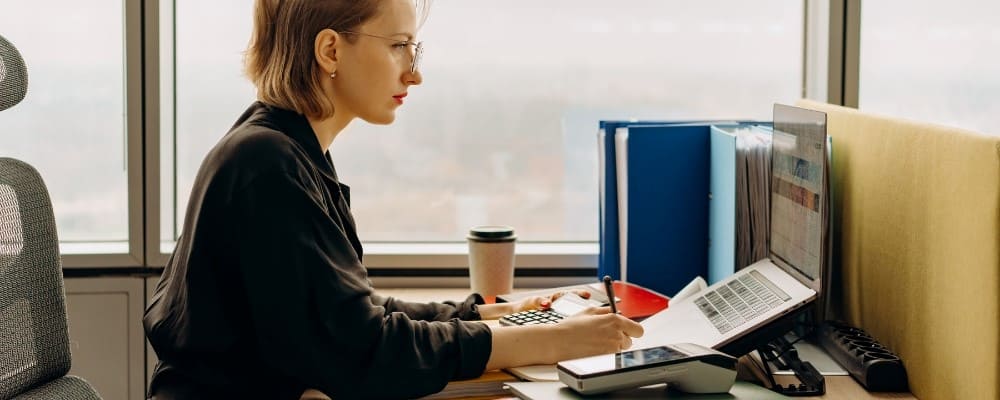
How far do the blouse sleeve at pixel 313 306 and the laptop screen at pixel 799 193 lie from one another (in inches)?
22.5

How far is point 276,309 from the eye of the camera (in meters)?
1.39

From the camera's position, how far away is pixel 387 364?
1.44 meters

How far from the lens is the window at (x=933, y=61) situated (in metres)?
2.38

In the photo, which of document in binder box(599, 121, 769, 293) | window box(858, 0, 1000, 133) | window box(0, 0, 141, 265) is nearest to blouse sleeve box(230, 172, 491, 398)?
document in binder box(599, 121, 769, 293)

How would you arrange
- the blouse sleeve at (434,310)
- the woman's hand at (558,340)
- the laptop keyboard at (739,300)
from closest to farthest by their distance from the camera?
the woman's hand at (558,340) → the laptop keyboard at (739,300) → the blouse sleeve at (434,310)

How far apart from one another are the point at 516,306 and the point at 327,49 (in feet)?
1.83

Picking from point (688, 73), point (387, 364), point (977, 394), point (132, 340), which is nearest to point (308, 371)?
point (387, 364)

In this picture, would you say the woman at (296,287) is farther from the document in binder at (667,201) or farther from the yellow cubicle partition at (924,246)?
the document in binder at (667,201)

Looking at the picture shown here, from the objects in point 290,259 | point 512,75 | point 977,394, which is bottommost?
point 977,394

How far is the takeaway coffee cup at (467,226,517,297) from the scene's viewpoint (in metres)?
2.22

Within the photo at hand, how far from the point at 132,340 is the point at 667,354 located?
57.2 inches

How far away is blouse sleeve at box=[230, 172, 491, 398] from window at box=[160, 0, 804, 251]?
3.55 feet

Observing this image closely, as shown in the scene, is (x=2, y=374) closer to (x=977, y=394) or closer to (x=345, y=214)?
(x=345, y=214)

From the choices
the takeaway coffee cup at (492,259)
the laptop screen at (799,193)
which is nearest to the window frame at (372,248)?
the takeaway coffee cup at (492,259)
